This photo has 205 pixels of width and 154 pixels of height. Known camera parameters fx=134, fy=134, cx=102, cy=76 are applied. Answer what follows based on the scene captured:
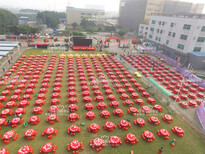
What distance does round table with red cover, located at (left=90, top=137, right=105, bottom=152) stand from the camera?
14.2 metres

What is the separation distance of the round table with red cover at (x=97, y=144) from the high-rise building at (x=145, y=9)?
346 feet

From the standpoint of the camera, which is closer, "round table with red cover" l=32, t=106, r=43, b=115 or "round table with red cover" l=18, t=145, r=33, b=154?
"round table with red cover" l=18, t=145, r=33, b=154

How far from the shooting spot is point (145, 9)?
10725 centimetres

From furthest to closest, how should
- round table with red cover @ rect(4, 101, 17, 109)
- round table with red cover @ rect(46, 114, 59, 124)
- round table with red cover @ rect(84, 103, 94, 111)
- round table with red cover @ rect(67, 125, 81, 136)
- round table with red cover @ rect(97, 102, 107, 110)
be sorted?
round table with red cover @ rect(97, 102, 107, 110), round table with red cover @ rect(84, 103, 94, 111), round table with red cover @ rect(4, 101, 17, 109), round table with red cover @ rect(46, 114, 59, 124), round table with red cover @ rect(67, 125, 81, 136)

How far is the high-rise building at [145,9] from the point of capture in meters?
108

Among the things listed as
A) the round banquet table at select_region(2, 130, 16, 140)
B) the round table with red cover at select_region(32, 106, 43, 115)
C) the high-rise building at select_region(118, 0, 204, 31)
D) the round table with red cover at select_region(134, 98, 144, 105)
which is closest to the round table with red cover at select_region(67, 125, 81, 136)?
the round table with red cover at select_region(32, 106, 43, 115)

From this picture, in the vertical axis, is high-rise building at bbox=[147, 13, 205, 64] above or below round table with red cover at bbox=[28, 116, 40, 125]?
above

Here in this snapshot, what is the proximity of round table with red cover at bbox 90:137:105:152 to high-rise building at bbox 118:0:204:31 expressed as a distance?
106 metres

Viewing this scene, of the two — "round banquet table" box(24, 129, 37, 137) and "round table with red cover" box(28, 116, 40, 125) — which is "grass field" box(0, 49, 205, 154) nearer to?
"round table with red cover" box(28, 116, 40, 125)

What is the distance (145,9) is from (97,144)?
4601 inches

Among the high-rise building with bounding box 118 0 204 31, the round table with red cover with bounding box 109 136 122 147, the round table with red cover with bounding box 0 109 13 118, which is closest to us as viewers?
the round table with red cover with bounding box 109 136 122 147

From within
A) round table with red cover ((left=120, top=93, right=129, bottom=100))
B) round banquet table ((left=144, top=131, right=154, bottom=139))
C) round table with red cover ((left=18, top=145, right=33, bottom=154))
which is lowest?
round table with red cover ((left=18, top=145, right=33, bottom=154))

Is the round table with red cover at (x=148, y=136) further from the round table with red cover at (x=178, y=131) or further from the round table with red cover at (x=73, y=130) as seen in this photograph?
the round table with red cover at (x=73, y=130)

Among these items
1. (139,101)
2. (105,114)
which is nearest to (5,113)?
(105,114)
